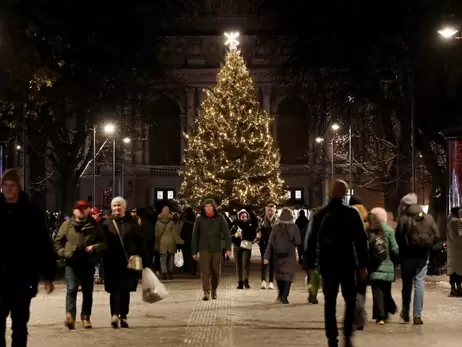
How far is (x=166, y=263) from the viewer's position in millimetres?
26141

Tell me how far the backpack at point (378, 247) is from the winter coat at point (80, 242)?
11.2 feet

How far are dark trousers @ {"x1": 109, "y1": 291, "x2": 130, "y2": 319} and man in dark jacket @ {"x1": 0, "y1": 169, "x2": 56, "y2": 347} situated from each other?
4669 mm

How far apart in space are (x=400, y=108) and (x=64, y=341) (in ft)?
66.3

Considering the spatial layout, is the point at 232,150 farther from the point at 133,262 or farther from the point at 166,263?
the point at 133,262

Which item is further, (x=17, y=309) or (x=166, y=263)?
(x=166, y=263)

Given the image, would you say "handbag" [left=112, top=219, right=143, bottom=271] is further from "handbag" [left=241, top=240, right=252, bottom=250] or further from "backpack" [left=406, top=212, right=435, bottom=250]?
"handbag" [left=241, top=240, right=252, bottom=250]

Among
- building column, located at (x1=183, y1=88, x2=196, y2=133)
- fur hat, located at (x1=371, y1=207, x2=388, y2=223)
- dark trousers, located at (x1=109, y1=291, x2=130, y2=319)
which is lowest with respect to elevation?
dark trousers, located at (x1=109, y1=291, x2=130, y2=319)

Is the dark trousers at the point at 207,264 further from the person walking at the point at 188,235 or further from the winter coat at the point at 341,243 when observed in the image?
the person walking at the point at 188,235

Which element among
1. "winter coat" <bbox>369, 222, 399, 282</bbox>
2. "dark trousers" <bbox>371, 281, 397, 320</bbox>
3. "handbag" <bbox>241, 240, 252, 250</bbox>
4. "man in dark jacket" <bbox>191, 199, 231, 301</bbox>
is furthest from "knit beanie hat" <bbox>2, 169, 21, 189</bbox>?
"handbag" <bbox>241, 240, 252, 250</bbox>

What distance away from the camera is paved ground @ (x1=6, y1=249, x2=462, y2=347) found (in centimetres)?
1278

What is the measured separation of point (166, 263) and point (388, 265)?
1242 cm

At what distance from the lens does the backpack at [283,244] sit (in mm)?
18892

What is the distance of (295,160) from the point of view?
310 ft

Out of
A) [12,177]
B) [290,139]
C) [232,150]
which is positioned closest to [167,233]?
[12,177]
